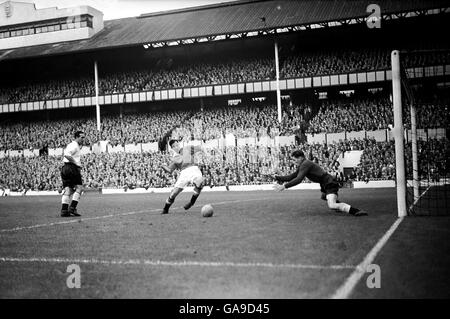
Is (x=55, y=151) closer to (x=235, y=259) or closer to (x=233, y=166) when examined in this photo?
(x=233, y=166)

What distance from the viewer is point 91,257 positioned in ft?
20.6

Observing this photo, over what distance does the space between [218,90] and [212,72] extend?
2.56 metres

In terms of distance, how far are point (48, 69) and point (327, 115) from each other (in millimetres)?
29081

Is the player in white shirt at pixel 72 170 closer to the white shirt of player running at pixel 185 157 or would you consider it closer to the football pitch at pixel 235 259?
the football pitch at pixel 235 259

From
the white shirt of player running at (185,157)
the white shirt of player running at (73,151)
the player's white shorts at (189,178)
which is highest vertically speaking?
the white shirt of player running at (73,151)

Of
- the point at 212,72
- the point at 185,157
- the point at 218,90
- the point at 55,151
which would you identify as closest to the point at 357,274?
the point at 185,157

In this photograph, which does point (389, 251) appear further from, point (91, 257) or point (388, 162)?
point (388, 162)

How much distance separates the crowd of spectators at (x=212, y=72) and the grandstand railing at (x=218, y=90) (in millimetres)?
434

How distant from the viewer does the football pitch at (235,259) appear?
14.3 ft

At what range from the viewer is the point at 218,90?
122 ft

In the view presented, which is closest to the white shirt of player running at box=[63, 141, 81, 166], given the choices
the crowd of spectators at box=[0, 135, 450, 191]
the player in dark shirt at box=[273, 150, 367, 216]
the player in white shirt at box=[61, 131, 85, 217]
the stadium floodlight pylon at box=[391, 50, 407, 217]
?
the player in white shirt at box=[61, 131, 85, 217]

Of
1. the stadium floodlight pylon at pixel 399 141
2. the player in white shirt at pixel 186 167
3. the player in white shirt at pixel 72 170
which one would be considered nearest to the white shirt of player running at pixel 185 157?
the player in white shirt at pixel 186 167

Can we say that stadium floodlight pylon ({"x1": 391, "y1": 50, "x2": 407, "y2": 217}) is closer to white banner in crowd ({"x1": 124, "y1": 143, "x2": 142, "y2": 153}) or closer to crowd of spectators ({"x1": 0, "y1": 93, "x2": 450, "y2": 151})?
crowd of spectators ({"x1": 0, "y1": 93, "x2": 450, "y2": 151})
